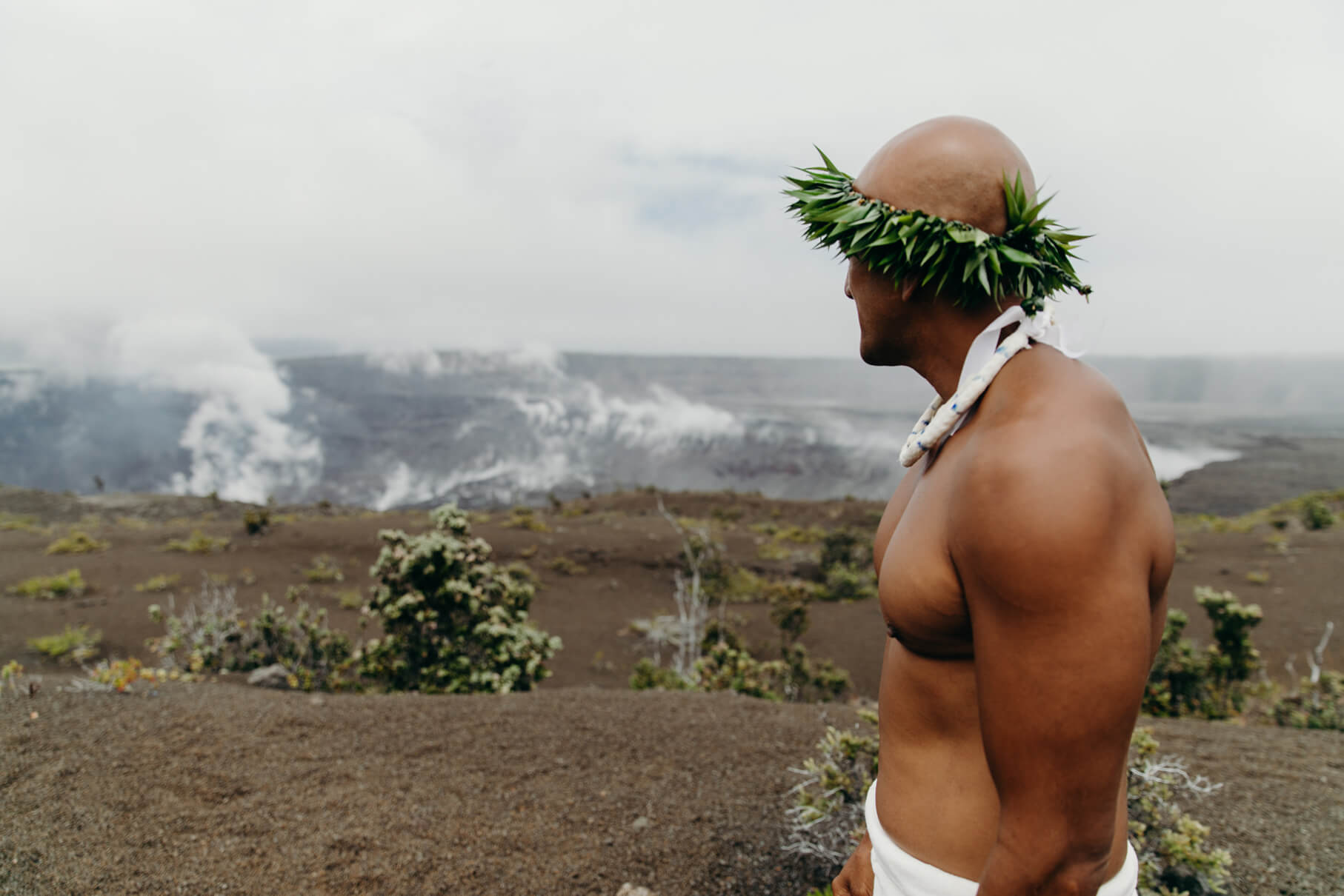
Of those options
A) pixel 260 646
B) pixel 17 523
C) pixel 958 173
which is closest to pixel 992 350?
pixel 958 173

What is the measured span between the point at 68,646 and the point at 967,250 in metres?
13.7

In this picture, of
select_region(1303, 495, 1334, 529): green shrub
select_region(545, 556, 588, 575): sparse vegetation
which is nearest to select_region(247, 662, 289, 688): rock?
select_region(545, 556, 588, 575): sparse vegetation

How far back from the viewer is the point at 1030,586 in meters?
0.93

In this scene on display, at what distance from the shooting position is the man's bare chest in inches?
43.7

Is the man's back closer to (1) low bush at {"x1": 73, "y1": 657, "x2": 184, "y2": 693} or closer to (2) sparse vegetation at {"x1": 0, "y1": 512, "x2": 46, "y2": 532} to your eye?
(1) low bush at {"x1": 73, "y1": 657, "x2": 184, "y2": 693}

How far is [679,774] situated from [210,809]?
261 cm

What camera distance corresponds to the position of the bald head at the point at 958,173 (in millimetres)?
1141

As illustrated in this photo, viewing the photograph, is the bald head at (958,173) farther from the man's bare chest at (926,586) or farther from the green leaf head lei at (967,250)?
the man's bare chest at (926,586)

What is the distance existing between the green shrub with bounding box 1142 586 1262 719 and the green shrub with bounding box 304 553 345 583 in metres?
15.2

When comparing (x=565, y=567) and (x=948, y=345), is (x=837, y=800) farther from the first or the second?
(x=565, y=567)

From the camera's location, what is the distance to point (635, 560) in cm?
1845

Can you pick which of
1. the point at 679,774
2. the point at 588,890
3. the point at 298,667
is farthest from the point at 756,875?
the point at 298,667

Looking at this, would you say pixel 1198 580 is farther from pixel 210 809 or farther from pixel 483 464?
pixel 483 464

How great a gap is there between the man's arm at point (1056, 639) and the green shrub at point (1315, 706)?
713 cm
